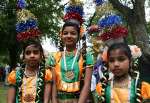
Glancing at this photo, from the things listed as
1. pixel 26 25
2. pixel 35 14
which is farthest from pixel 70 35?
pixel 35 14

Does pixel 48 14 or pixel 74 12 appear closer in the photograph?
pixel 74 12

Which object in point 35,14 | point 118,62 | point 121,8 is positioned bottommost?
point 118,62

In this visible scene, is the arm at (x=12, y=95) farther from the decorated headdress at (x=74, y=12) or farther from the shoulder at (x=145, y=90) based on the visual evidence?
the shoulder at (x=145, y=90)

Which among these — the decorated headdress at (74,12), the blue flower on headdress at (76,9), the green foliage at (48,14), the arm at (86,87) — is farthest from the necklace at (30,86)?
the green foliage at (48,14)

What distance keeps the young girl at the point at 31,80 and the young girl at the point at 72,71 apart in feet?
0.50

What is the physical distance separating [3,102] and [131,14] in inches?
191

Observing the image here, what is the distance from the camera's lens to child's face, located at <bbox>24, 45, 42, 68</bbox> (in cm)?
687

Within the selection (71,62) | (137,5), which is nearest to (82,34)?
(71,62)

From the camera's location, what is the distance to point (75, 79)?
23.0 ft

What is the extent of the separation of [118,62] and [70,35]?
1.54m

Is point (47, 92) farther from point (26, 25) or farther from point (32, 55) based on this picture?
point (26, 25)

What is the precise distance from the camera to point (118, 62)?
5.59 metres

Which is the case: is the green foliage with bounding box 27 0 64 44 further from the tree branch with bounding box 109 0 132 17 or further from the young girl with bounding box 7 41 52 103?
the young girl with bounding box 7 41 52 103

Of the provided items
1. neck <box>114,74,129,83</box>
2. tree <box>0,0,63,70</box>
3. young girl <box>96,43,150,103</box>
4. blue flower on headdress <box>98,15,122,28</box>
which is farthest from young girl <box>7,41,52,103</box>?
tree <box>0,0,63,70</box>
